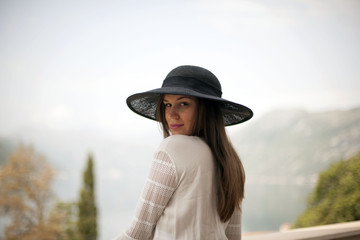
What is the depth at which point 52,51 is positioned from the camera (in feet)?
137

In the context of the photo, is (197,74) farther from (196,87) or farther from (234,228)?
(234,228)

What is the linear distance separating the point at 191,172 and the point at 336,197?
15.7 ft

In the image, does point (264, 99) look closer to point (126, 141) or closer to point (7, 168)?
point (126, 141)

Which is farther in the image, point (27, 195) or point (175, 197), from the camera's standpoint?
point (27, 195)

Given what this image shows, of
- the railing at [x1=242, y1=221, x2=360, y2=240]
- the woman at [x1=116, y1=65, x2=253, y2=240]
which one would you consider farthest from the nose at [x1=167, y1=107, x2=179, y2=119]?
the railing at [x1=242, y1=221, x2=360, y2=240]

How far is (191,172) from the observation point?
914 mm

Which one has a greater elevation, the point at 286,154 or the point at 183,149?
the point at 183,149

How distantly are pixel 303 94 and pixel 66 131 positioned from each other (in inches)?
1258

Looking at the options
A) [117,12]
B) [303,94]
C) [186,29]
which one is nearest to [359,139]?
[303,94]

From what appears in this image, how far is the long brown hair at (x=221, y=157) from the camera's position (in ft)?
3.24

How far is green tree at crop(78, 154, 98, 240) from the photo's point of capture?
538 inches

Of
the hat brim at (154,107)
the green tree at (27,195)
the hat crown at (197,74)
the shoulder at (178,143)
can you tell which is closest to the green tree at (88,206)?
the green tree at (27,195)

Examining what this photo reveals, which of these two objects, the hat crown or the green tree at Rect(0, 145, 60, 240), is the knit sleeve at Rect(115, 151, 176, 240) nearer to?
the hat crown

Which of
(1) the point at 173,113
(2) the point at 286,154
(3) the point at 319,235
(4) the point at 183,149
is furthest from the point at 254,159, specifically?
(4) the point at 183,149
